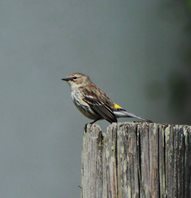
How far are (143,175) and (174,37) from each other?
20.8 feet

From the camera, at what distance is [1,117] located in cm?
836

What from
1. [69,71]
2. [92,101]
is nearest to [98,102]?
[92,101]

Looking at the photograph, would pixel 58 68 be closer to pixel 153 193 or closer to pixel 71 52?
pixel 71 52

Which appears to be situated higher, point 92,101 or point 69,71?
point 69,71

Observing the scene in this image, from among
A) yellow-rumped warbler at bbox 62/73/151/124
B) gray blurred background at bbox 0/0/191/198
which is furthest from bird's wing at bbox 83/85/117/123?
gray blurred background at bbox 0/0/191/198

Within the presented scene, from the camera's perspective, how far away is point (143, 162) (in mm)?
3279

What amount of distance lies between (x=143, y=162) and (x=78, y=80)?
15.2 feet

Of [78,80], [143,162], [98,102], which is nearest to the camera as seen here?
[143,162]

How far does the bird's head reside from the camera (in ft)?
25.7

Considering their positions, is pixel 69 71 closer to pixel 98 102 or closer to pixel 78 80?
pixel 78 80

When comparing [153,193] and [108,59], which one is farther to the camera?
[108,59]

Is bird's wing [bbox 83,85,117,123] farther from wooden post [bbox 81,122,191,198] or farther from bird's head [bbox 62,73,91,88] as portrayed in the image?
wooden post [bbox 81,122,191,198]

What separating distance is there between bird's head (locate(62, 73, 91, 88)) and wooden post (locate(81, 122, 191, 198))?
14.6ft

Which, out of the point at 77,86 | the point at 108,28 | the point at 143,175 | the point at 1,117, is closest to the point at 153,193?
the point at 143,175
